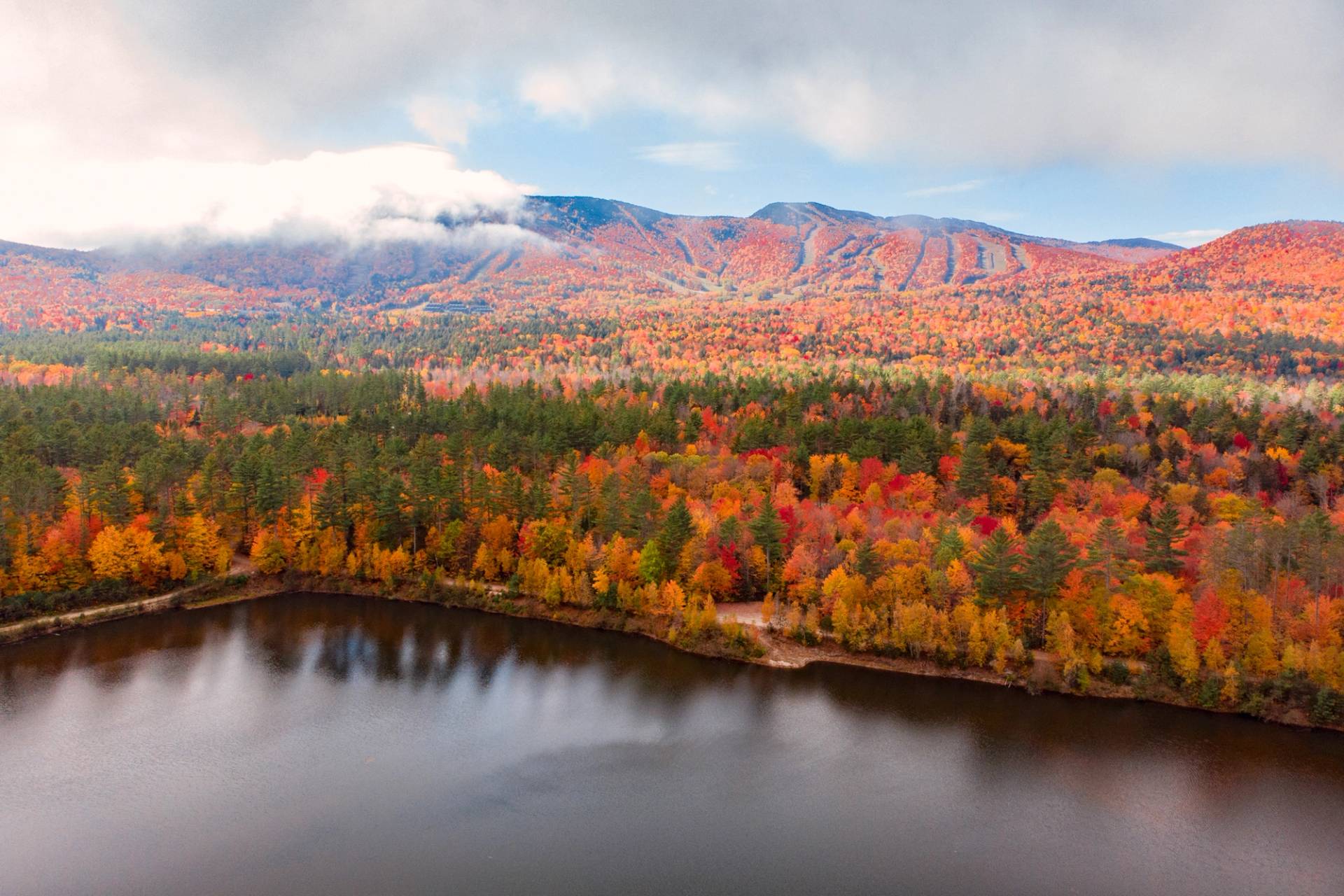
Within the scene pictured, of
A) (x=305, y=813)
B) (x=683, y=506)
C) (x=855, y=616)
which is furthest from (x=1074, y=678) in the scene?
(x=305, y=813)

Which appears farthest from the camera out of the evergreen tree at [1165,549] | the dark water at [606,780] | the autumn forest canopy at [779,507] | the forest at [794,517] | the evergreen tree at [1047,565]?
the evergreen tree at [1165,549]

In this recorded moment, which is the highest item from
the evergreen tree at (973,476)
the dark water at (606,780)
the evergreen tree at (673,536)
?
the evergreen tree at (973,476)

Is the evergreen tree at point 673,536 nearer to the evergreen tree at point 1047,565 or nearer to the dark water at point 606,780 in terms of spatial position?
the dark water at point 606,780

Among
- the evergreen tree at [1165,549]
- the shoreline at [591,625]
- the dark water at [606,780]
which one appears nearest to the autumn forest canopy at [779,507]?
the evergreen tree at [1165,549]

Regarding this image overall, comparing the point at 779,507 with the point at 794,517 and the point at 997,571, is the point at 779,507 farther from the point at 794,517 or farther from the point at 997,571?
the point at 997,571

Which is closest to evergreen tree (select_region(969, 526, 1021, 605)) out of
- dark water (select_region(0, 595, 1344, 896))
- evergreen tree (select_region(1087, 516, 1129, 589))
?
evergreen tree (select_region(1087, 516, 1129, 589))
